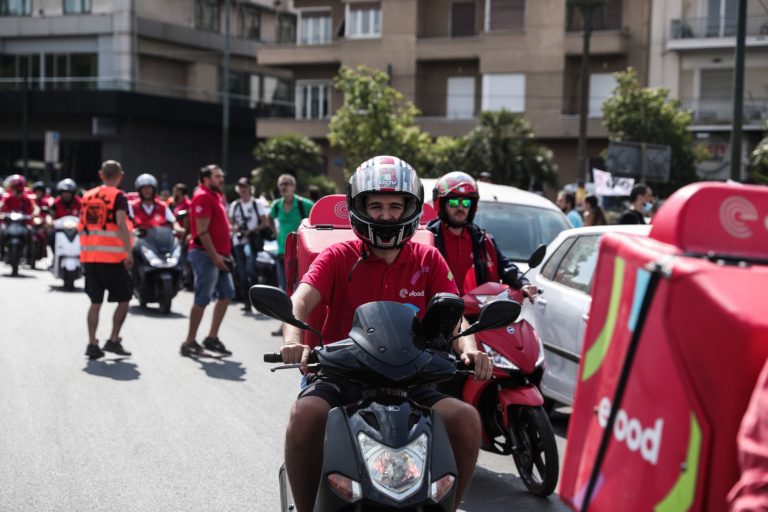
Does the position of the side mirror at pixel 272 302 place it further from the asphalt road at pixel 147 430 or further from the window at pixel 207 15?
the window at pixel 207 15

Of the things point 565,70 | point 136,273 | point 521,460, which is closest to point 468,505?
point 521,460

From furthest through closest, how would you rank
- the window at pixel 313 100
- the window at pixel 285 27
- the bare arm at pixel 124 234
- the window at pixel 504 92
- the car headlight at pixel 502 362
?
the window at pixel 285 27 → the window at pixel 313 100 → the window at pixel 504 92 → the bare arm at pixel 124 234 → the car headlight at pixel 502 362

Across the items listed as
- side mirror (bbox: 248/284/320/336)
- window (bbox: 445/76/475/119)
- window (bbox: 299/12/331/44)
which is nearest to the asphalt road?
side mirror (bbox: 248/284/320/336)

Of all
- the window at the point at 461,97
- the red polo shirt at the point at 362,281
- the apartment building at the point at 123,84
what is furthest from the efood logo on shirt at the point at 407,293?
the apartment building at the point at 123,84

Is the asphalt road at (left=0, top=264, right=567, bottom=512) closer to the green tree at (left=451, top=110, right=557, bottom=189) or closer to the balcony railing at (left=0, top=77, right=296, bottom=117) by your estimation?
the green tree at (left=451, top=110, right=557, bottom=189)

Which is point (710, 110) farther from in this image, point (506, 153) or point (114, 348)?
point (114, 348)

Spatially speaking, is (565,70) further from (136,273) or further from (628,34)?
(136,273)

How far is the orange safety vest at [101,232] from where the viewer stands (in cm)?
1114

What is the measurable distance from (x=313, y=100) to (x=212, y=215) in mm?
42879

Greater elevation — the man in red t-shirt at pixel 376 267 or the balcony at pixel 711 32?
the balcony at pixel 711 32

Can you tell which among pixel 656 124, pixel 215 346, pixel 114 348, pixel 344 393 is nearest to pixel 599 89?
pixel 656 124

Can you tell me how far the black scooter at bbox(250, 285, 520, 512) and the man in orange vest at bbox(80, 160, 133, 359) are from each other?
7287mm

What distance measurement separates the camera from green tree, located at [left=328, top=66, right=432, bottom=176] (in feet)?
135

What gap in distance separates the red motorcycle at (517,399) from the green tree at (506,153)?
30.7 meters
